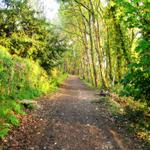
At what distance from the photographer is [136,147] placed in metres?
10.1

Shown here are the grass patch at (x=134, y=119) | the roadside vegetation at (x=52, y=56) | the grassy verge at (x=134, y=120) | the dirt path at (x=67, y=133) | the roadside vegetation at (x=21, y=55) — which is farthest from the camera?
the roadside vegetation at (x=21, y=55)

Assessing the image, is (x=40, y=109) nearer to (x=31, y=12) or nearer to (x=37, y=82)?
(x=37, y=82)

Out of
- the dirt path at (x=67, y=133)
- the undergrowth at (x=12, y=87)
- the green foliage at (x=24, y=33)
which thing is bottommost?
the dirt path at (x=67, y=133)

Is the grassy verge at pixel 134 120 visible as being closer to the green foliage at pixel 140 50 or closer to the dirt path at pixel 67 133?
the dirt path at pixel 67 133

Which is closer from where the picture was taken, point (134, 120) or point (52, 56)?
point (134, 120)

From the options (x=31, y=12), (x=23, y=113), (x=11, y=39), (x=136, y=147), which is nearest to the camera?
(x=136, y=147)

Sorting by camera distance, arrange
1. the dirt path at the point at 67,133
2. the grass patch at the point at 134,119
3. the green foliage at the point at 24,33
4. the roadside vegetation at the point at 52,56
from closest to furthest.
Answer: the dirt path at the point at 67,133
the grass patch at the point at 134,119
the roadside vegetation at the point at 52,56
the green foliage at the point at 24,33

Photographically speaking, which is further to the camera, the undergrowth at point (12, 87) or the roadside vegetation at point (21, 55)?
the roadside vegetation at point (21, 55)

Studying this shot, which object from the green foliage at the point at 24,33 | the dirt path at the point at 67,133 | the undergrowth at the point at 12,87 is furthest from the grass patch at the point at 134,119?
the green foliage at the point at 24,33

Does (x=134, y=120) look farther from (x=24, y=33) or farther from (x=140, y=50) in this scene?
(x=24, y=33)

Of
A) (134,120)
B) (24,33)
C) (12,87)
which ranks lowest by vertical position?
(134,120)

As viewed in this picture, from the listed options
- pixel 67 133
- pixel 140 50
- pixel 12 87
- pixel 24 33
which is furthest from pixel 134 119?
pixel 24 33

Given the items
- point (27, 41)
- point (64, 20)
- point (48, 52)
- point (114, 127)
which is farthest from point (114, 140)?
point (64, 20)

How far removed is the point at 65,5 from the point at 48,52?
10642mm
